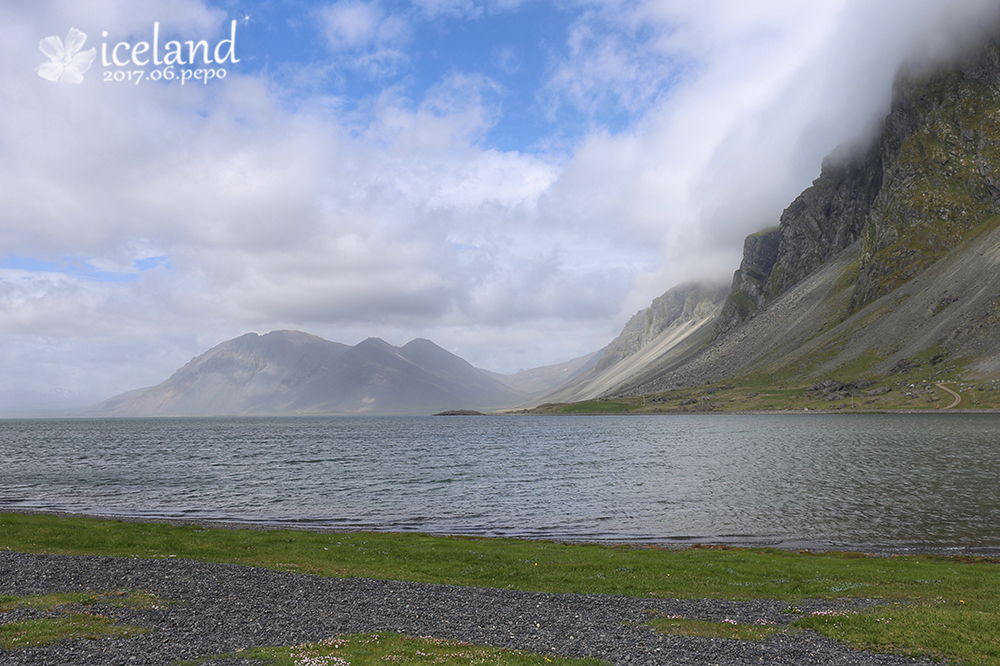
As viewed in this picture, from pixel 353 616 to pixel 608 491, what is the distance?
52463 mm

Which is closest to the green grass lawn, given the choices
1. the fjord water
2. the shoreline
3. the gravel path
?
the gravel path

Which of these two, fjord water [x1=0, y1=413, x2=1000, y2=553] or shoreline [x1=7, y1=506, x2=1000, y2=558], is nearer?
shoreline [x1=7, y1=506, x2=1000, y2=558]

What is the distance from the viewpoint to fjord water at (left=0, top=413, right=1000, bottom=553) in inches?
1948

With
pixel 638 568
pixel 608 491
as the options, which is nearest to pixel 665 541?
pixel 638 568

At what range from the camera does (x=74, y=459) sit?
123m

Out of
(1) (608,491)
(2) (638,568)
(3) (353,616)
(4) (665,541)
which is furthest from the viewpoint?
(1) (608,491)

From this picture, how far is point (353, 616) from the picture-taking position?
2266 cm

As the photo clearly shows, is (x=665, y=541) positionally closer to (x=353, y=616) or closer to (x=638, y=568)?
(x=638, y=568)

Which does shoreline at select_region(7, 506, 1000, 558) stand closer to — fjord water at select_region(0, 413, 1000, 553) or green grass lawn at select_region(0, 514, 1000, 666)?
fjord water at select_region(0, 413, 1000, 553)

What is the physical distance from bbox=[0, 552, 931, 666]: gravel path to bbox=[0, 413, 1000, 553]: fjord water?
23587 millimetres

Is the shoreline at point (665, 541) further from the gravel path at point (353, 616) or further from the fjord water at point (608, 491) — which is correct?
the gravel path at point (353, 616)

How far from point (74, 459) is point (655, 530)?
132343 mm

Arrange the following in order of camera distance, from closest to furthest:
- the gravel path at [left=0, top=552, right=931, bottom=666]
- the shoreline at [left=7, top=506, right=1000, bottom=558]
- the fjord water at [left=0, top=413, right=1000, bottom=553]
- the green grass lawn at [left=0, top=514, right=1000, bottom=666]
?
the gravel path at [left=0, top=552, right=931, bottom=666], the green grass lawn at [left=0, top=514, right=1000, bottom=666], the shoreline at [left=7, top=506, right=1000, bottom=558], the fjord water at [left=0, top=413, right=1000, bottom=553]

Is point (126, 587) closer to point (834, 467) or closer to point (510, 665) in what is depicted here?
point (510, 665)
